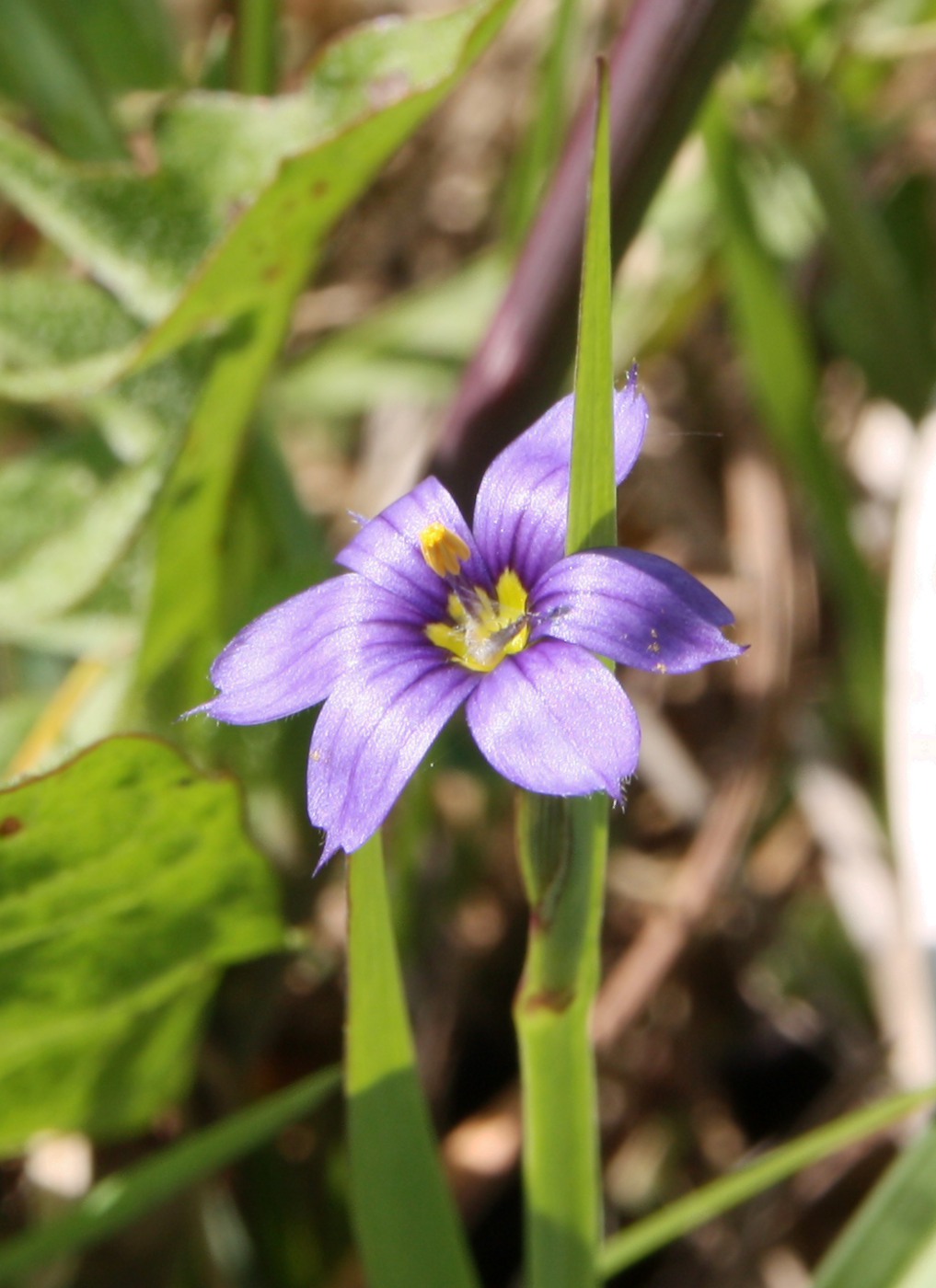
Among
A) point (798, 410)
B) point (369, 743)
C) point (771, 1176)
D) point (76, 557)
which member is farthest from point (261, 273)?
point (771, 1176)

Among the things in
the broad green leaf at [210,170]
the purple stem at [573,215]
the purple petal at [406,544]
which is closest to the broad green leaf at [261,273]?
the broad green leaf at [210,170]

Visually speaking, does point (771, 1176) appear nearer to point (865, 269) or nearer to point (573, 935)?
point (573, 935)

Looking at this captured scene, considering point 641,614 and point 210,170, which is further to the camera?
point 210,170

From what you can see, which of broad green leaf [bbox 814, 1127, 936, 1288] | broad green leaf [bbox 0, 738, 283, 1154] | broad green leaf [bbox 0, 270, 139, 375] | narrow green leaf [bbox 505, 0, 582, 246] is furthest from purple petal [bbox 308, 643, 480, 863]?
narrow green leaf [bbox 505, 0, 582, 246]

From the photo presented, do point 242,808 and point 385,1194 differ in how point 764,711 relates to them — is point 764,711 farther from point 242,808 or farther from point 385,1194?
point 385,1194

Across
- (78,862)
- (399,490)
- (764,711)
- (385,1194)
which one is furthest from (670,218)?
(385,1194)

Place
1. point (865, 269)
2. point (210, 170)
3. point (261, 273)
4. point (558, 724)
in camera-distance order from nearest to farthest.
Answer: point (558, 724), point (261, 273), point (210, 170), point (865, 269)

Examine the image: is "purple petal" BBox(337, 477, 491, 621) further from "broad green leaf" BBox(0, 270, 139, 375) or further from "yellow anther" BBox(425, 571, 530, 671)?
"broad green leaf" BBox(0, 270, 139, 375)
